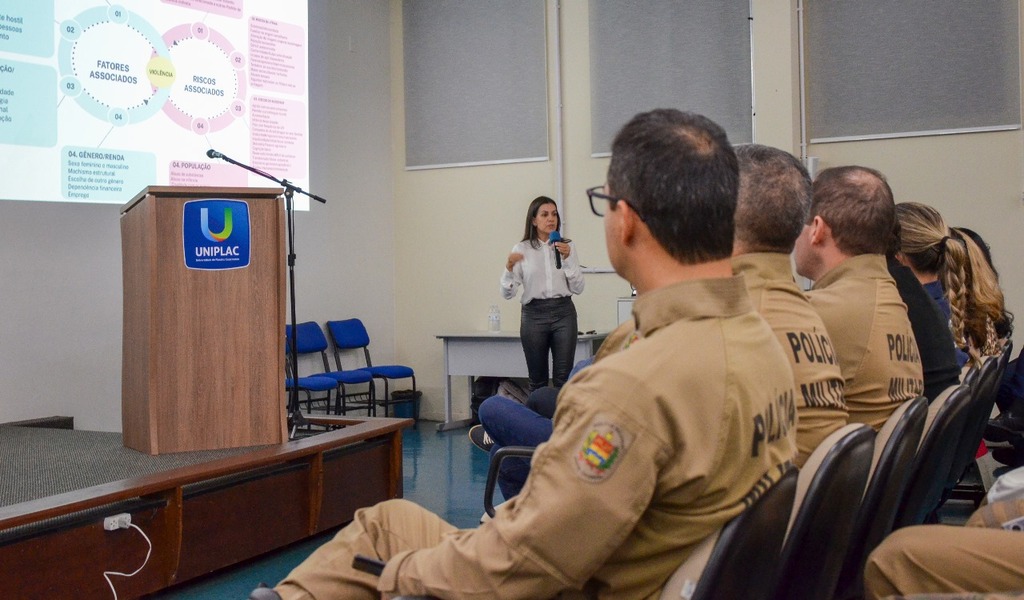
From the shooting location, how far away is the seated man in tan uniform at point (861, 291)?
193 cm

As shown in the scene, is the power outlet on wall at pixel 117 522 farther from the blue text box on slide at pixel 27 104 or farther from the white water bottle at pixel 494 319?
the white water bottle at pixel 494 319

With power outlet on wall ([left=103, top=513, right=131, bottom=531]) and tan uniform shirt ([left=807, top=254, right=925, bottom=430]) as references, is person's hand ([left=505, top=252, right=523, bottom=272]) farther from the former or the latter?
tan uniform shirt ([left=807, top=254, right=925, bottom=430])

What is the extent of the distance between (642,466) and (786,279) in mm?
823

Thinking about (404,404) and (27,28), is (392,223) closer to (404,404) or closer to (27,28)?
(404,404)

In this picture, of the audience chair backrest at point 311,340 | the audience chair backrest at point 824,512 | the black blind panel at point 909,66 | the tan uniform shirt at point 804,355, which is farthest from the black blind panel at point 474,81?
the audience chair backrest at point 824,512

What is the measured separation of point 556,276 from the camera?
5.89m

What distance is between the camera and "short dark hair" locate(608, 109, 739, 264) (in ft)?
3.86

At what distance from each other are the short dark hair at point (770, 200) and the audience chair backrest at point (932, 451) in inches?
18.9

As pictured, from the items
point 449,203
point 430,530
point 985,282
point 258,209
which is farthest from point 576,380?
point 449,203

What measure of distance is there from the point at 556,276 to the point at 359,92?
8.35ft

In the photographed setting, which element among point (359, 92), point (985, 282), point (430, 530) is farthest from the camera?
point (359, 92)

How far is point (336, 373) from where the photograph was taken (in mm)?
6250

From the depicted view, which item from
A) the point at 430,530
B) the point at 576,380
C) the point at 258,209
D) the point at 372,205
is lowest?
the point at 430,530

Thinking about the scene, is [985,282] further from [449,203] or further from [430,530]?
[449,203]
